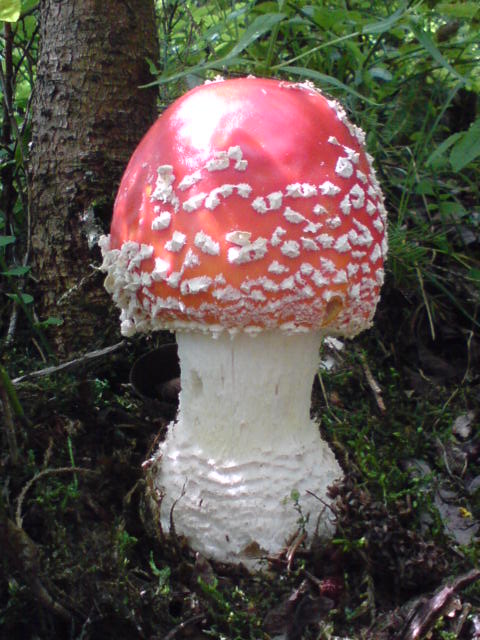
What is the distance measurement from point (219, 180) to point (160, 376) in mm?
1272

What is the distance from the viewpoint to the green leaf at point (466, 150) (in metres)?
2.31

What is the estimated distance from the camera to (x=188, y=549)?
6.89 ft

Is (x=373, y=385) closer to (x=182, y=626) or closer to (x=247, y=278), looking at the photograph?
(x=247, y=278)

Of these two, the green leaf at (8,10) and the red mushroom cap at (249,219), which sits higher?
the green leaf at (8,10)

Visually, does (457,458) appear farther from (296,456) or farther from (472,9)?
(472,9)

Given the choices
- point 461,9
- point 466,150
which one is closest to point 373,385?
point 466,150

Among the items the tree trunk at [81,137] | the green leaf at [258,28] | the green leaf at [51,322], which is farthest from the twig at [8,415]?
the green leaf at [258,28]

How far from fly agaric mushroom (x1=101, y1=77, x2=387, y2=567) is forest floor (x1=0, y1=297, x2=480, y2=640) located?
0.14 meters

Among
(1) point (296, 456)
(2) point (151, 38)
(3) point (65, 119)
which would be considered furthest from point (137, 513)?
(2) point (151, 38)

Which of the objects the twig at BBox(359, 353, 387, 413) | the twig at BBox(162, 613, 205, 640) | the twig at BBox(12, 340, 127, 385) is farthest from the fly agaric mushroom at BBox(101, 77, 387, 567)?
the twig at BBox(359, 353, 387, 413)

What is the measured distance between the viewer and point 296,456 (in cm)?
211

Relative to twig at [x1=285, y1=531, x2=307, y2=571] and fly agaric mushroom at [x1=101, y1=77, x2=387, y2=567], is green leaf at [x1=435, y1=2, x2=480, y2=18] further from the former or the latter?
twig at [x1=285, y1=531, x2=307, y2=571]

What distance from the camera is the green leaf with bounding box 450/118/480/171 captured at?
7.57 feet

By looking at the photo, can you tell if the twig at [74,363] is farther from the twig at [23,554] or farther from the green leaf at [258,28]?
the green leaf at [258,28]
